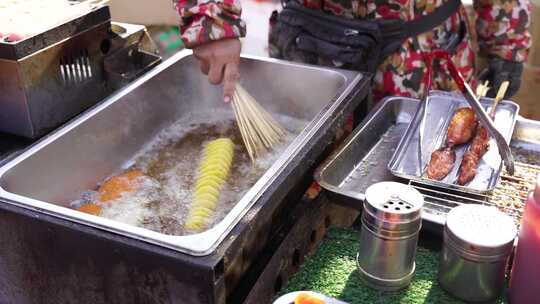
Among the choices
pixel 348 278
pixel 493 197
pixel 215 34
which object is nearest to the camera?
pixel 348 278

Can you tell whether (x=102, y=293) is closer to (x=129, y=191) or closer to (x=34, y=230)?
(x=34, y=230)

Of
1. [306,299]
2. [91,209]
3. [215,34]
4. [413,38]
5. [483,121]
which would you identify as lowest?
[91,209]

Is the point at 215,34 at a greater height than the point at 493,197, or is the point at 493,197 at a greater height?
the point at 215,34

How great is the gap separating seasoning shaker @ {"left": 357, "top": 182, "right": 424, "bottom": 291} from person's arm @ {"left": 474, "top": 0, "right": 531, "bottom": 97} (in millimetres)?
1478

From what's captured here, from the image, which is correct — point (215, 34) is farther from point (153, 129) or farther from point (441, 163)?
point (441, 163)

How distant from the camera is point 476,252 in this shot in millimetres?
1181

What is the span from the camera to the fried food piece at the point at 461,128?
176 centimetres

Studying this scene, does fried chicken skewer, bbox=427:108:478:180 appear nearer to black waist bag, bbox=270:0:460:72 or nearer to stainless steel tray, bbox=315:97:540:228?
stainless steel tray, bbox=315:97:540:228

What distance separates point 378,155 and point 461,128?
0.28m

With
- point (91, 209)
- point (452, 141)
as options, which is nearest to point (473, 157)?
point (452, 141)

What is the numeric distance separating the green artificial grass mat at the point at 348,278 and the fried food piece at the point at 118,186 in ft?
2.18

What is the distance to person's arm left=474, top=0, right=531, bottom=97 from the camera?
2.41 metres

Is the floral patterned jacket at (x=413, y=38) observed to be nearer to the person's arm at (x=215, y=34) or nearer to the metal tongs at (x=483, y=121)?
the person's arm at (x=215, y=34)

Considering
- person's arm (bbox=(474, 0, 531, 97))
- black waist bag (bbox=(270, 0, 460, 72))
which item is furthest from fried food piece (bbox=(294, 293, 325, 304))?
person's arm (bbox=(474, 0, 531, 97))
